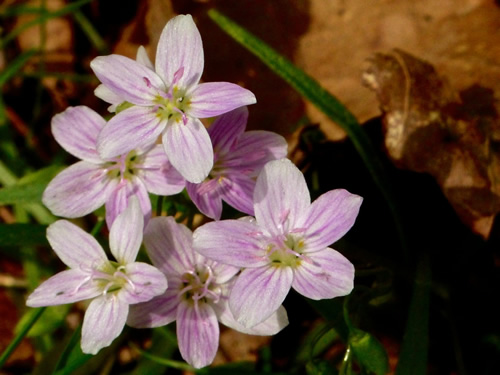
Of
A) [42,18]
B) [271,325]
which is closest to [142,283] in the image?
[271,325]

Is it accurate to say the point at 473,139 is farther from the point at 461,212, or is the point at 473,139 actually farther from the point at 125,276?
the point at 125,276

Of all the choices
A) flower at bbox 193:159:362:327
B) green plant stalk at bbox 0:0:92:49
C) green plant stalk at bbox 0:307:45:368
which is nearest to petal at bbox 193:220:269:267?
flower at bbox 193:159:362:327

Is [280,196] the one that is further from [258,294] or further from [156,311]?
[156,311]

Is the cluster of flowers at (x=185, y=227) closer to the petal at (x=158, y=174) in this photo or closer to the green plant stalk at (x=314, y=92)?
the petal at (x=158, y=174)

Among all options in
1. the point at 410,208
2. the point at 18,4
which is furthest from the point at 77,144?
the point at 18,4

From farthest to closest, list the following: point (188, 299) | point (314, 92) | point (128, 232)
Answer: point (314, 92) → point (188, 299) → point (128, 232)

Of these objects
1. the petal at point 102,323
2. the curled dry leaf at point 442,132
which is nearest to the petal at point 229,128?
the petal at point 102,323

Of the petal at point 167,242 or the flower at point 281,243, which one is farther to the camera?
the petal at point 167,242
